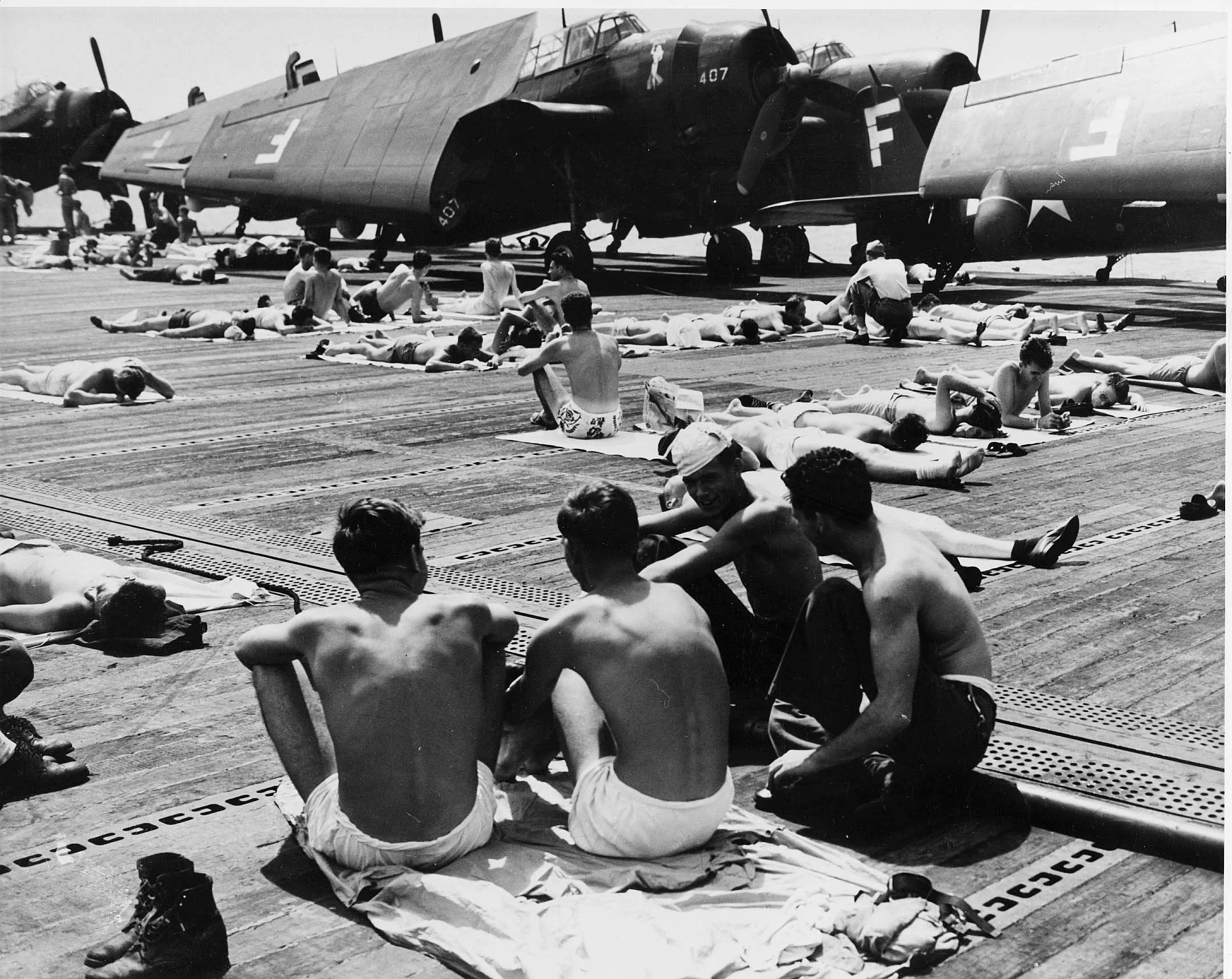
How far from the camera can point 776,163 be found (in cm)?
3011

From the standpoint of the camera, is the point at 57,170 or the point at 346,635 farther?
the point at 57,170

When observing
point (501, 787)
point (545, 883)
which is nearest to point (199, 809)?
point (501, 787)

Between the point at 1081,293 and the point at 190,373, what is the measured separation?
717 inches

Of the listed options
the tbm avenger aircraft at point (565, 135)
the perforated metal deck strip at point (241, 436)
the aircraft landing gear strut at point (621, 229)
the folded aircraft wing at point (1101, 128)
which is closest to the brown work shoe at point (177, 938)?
the perforated metal deck strip at point (241, 436)

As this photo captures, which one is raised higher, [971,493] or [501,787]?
[501,787]

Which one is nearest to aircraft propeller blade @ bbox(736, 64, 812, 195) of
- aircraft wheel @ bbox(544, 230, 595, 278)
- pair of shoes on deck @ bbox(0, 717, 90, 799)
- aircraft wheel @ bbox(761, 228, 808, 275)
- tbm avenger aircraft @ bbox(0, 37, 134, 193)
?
aircraft wheel @ bbox(544, 230, 595, 278)

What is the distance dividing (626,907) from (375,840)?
2.44ft

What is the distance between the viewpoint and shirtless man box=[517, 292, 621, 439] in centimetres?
1127

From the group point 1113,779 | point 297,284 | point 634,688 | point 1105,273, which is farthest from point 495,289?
point 634,688

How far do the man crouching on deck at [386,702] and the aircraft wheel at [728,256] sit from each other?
2575cm

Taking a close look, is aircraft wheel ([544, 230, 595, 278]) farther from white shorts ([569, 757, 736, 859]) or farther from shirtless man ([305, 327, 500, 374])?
white shorts ([569, 757, 736, 859])

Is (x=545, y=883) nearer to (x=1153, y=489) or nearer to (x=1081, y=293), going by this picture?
(x=1153, y=489)

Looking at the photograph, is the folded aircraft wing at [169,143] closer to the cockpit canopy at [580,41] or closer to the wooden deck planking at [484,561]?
the cockpit canopy at [580,41]

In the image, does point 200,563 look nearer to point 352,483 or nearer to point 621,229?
point 352,483
